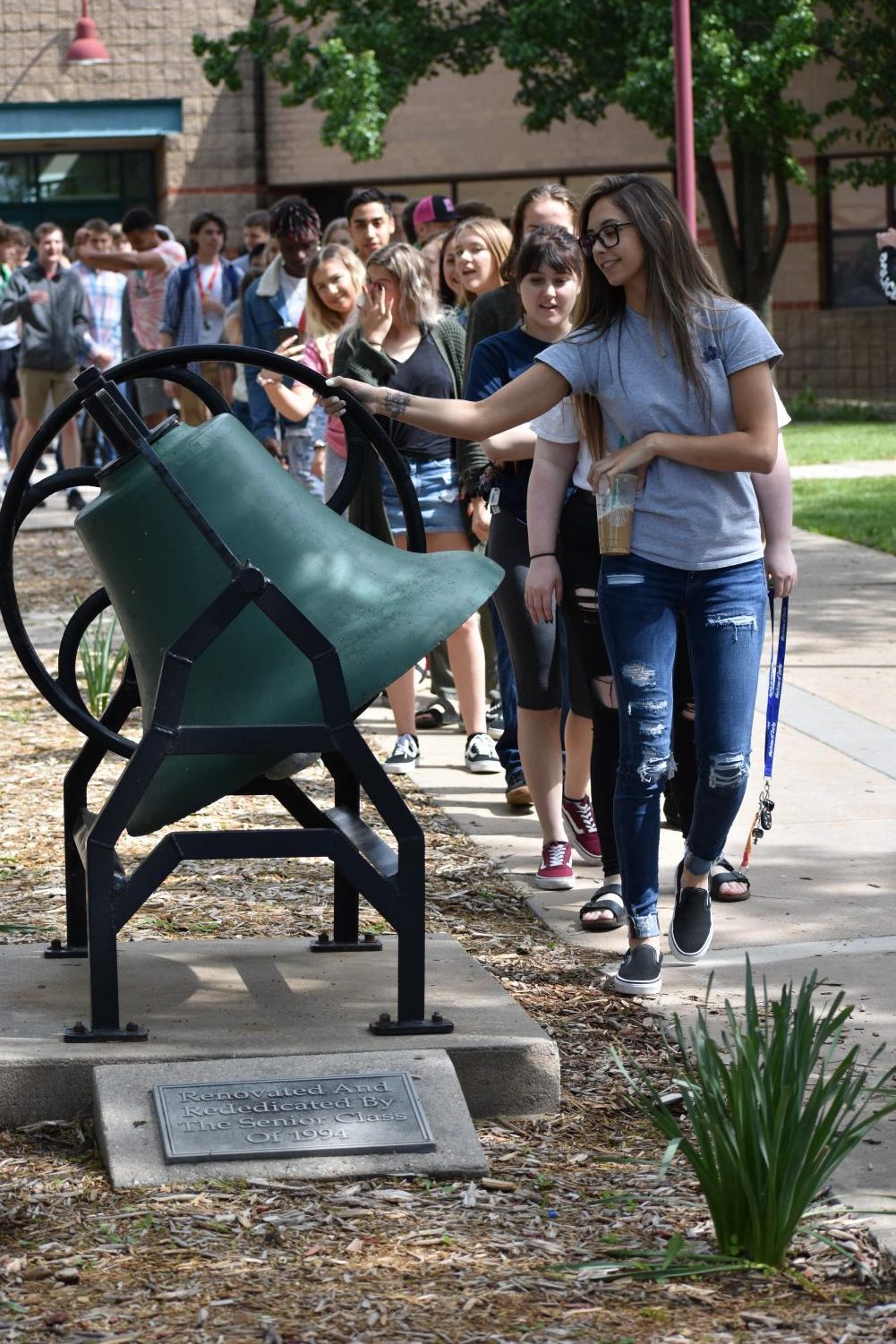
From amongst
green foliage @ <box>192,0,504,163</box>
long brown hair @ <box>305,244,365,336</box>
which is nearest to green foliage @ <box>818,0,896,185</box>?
green foliage @ <box>192,0,504,163</box>

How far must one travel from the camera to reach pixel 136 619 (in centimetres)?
384

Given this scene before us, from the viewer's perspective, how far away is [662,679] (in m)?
4.41

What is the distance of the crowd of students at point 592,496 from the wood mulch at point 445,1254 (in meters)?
0.79

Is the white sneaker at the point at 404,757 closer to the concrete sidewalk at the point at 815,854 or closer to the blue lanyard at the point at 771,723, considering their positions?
the concrete sidewalk at the point at 815,854

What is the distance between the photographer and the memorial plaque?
3471mm

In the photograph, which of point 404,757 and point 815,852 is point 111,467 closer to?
point 815,852

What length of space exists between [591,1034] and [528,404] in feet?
4.64

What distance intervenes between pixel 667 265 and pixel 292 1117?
78.8 inches

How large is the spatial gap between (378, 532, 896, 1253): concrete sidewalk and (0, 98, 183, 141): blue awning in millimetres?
20334

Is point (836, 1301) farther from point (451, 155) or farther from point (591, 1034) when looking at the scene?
→ point (451, 155)

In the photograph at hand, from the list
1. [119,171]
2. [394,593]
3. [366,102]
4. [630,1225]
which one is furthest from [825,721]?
[119,171]

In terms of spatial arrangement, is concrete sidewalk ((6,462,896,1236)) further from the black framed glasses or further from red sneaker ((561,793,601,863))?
the black framed glasses

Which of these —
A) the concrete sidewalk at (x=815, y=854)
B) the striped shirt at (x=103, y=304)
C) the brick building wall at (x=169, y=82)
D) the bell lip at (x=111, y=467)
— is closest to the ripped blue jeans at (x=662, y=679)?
the concrete sidewalk at (x=815, y=854)

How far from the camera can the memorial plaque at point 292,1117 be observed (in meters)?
3.47
